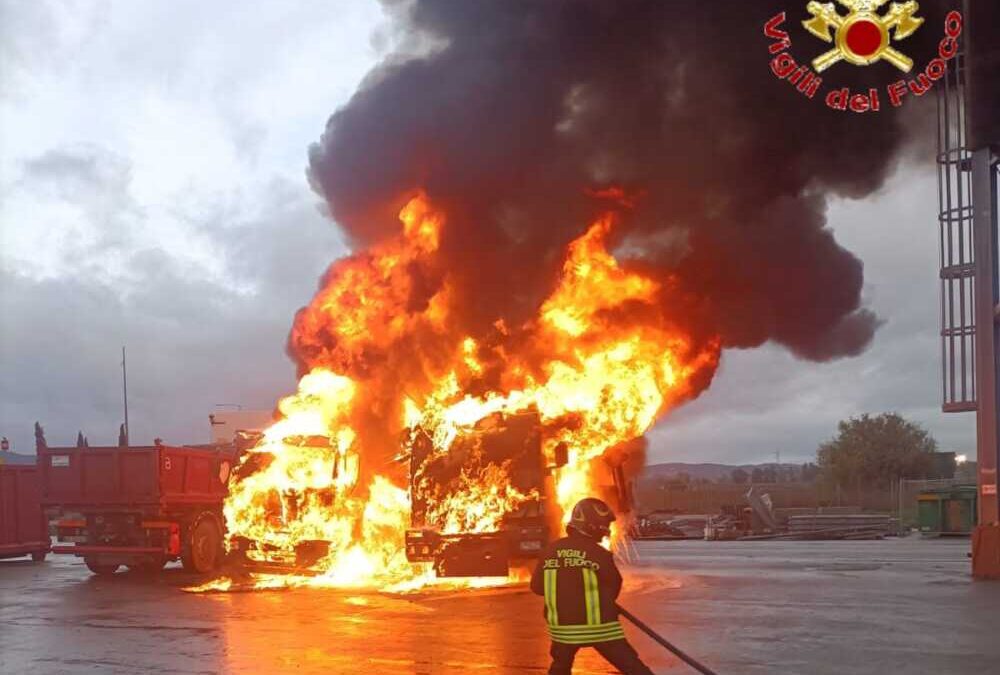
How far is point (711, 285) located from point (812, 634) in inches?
338

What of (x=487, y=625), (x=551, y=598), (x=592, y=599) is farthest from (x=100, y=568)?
(x=592, y=599)

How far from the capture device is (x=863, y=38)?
711 inches

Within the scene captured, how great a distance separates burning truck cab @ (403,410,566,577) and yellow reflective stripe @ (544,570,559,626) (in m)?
8.46

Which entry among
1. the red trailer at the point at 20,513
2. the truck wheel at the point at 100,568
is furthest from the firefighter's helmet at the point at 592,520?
the red trailer at the point at 20,513

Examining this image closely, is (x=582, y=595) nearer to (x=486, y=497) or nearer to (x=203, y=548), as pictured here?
(x=486, y=497)

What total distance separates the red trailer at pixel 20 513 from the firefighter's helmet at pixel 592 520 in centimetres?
1840

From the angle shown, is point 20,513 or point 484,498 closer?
point 484,498

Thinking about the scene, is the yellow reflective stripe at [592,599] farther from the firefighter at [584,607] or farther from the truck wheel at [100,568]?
the truck wheel at [100,568]

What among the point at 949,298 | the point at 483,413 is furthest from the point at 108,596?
the point at 949,298

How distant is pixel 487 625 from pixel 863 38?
12194 millimetres

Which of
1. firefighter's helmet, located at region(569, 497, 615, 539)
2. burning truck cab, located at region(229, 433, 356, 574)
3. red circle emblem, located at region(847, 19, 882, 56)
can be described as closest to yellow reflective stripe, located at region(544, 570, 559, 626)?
firefighter's helmet, located at region(569, 497, 615, 539)

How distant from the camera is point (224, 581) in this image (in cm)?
1716

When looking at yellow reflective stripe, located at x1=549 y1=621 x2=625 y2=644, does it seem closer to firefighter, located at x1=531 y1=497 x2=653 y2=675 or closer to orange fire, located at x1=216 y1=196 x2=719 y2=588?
firefighter, located at x1=531 y1=497 x2=653 y2=675

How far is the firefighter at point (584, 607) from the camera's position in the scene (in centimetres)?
638
